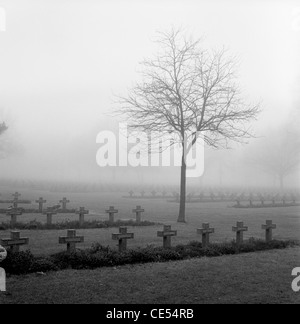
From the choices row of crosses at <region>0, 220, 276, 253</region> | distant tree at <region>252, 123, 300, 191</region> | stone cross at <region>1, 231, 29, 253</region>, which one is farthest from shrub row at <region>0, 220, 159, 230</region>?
distant tree at <region>252, 123, 300, 191</region>

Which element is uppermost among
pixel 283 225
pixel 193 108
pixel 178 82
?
pixel 178 82

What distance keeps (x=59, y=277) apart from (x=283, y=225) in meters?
13.0

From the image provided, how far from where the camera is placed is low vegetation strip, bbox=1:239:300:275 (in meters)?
8.04

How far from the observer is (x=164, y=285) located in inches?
284

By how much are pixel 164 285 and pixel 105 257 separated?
217 centimetres

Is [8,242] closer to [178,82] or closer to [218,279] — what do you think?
[218,279]

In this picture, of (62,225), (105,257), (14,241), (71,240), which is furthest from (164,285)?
(62,225)

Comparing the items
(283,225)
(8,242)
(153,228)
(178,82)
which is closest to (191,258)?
(8,242)

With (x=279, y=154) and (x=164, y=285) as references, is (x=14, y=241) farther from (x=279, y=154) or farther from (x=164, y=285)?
(x=279, y=154)

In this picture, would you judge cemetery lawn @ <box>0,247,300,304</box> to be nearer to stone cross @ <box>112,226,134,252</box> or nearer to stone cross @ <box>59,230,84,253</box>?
stone cross @ <box>112,226,134,252</box>

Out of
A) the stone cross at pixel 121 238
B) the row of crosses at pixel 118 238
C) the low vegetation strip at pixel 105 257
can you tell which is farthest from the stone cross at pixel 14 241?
the stone cross at pixel 121 238

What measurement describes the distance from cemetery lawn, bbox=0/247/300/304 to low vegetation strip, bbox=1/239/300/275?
36 centimetres

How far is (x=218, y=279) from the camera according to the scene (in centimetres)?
777

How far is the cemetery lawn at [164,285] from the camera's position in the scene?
6383 millimetres
